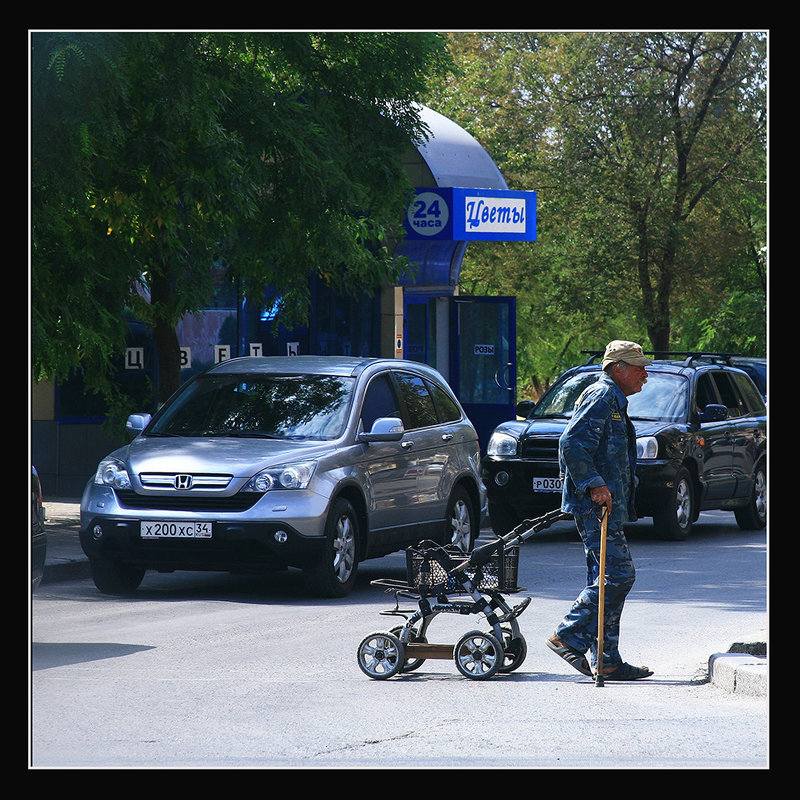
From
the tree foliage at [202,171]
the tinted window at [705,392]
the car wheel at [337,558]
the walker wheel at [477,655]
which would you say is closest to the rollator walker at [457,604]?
the walker wheel at [477,655]

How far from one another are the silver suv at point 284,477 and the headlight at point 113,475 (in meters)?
0.01

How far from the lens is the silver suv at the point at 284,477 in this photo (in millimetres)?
11102

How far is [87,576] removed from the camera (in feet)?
42.7

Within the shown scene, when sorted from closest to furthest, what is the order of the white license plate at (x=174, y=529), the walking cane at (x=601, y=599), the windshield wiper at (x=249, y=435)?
the walking cane at (x=601, y=599)
the white license plate at (x=174, y=529)
the windshield wiper at (x=249, y=435)

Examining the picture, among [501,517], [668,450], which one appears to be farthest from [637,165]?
[501,517]

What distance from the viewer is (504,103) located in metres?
31.7

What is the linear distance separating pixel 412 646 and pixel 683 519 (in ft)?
26.2

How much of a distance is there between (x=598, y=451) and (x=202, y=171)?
6.96 metres

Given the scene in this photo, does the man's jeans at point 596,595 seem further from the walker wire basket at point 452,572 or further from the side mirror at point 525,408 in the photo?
the side mirror at point 525,408

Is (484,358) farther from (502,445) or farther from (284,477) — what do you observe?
(284,477)

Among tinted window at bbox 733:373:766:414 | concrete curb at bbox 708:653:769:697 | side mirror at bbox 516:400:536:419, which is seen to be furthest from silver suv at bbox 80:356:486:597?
tinted window at bbox 733:373:766:414

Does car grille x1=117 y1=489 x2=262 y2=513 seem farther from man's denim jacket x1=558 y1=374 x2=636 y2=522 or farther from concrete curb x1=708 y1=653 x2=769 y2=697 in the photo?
concrete curb x1=708 y1=653 x2=769 y2=697

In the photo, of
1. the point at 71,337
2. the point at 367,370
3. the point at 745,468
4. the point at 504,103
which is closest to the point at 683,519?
the point at 745,468

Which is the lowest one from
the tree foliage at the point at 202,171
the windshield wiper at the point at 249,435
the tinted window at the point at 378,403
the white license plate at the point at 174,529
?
the white license plate at the point at 174,529
